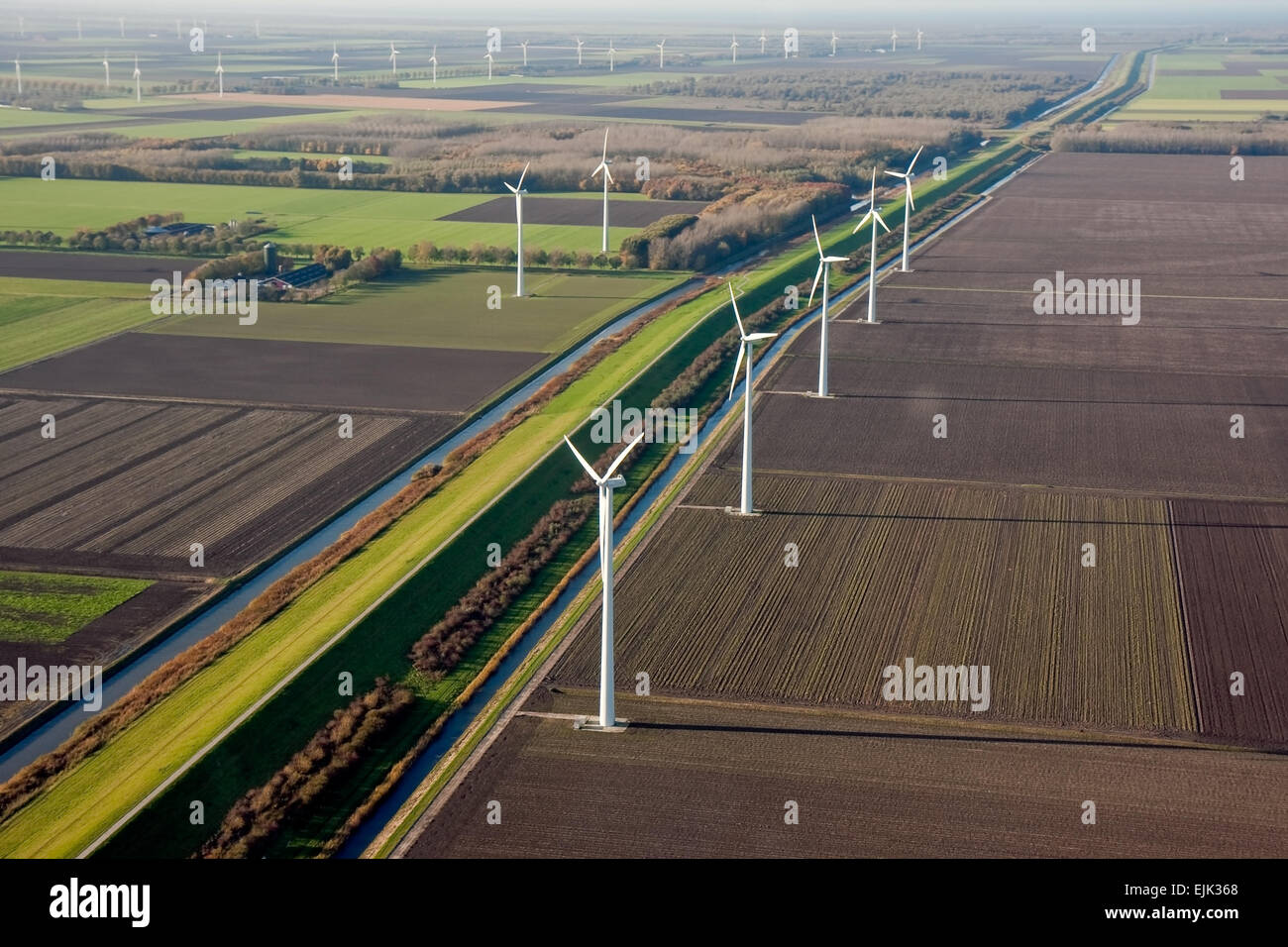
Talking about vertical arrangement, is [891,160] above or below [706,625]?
above

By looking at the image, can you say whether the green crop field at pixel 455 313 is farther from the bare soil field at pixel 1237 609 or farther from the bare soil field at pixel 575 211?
the bare soil field at pixel 1237 609

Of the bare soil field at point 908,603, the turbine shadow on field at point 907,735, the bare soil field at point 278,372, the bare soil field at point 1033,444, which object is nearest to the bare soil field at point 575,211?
the bare soil field at point 278,372

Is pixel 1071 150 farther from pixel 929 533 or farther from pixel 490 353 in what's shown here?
pixel 929 533

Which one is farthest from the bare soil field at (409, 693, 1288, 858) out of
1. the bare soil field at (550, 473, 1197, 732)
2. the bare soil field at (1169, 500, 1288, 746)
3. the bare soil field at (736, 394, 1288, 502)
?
the bare soil field at (736, 394, 1288, 502)

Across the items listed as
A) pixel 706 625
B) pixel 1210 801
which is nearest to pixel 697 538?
pixel 706 625

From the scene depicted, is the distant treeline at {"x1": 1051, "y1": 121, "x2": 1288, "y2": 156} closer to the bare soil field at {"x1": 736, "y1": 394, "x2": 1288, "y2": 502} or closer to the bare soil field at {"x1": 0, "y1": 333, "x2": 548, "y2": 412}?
the bare soil field at {"x1": 736, "y1": 394, "x2": 1288, "y2": 502}

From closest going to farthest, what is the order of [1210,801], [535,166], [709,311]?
[1210,801]
[709,311]
[535,166]
